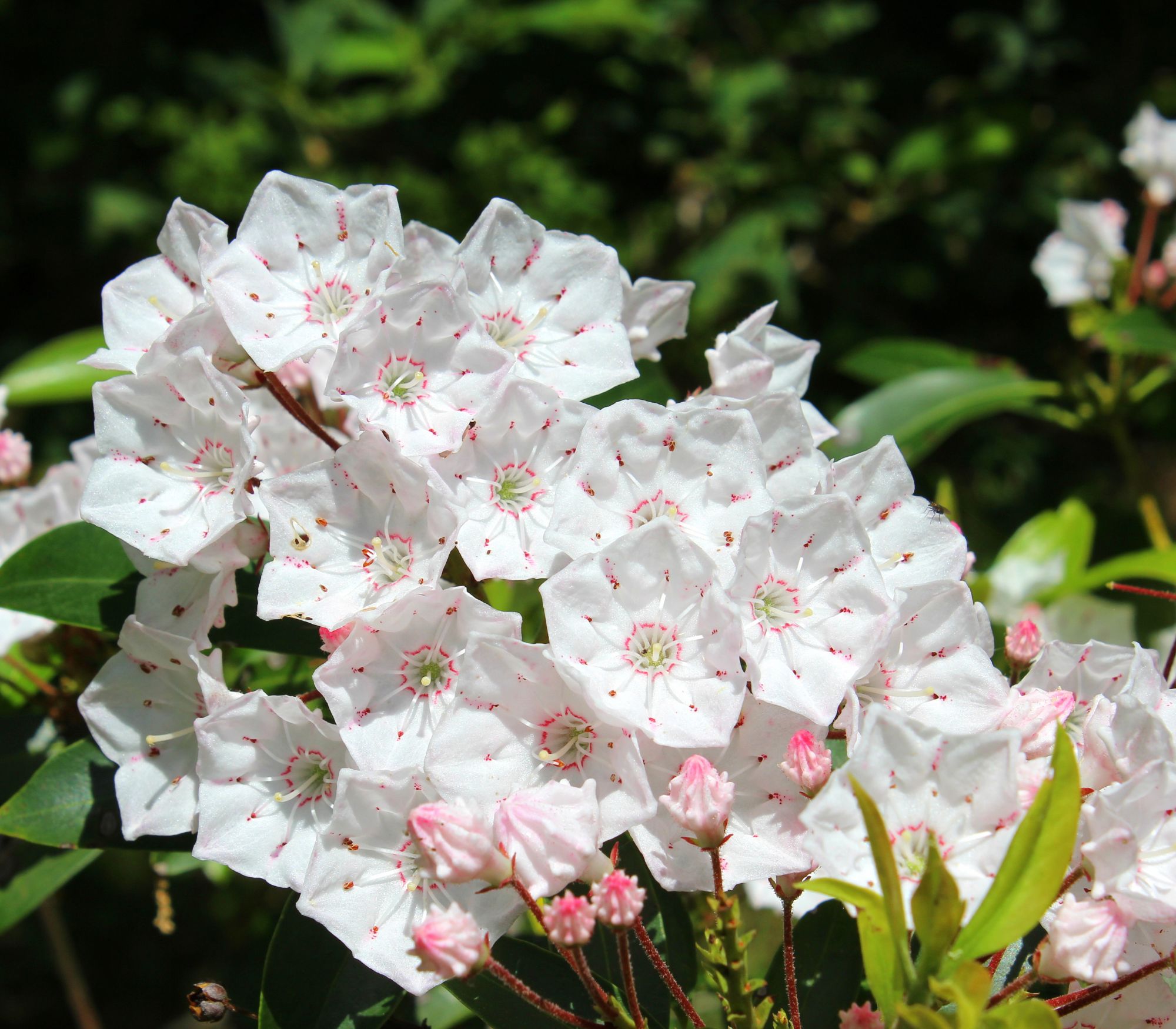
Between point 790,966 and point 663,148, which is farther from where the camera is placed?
point 663,148

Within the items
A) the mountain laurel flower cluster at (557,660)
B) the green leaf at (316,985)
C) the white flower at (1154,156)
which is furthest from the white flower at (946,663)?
the white flower at (1154,156)

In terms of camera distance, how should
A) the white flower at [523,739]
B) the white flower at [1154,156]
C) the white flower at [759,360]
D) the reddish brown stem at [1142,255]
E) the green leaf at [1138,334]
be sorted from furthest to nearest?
the white flower at [1154,156], the reddish brown stem at [1142,255], the green leaf at [1138,334], the white flower at [759,360], the white flower at [523,739]

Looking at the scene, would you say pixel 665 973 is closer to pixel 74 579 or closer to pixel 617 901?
pixel 617 901

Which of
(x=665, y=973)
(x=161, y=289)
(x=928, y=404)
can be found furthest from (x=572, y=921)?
(x=928, y=404)

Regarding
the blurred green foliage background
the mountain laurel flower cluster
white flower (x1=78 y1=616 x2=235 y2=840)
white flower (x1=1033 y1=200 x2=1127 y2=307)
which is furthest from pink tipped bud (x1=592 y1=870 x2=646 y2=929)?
white flower (x1=1033 y1=200 x2=1127 y2=307)

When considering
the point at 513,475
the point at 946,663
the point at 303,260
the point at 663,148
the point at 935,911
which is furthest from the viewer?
the point at 663,148

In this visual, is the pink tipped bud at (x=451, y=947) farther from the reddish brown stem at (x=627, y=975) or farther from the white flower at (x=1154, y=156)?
the white flower at (x=1154, y=156)

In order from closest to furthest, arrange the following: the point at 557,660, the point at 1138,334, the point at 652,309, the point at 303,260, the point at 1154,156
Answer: the point at 557,660 → the point at 303,260 → the point at 652,309 → the point at 1138,334 → the point at 1154,156
